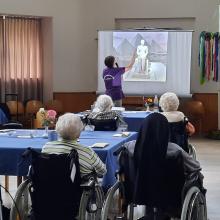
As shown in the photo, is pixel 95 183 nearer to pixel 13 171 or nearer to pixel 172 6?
pixel 13 171

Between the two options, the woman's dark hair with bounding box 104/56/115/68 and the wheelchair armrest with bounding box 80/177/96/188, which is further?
the woman's dark hair with bounding box 104/56/115/68

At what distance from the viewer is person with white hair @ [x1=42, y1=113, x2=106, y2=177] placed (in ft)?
10.9

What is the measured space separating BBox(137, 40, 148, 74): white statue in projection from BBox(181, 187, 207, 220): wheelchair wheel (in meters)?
6.97

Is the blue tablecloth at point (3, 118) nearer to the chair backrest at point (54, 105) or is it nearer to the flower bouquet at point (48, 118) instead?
the flower bouquet at point (48, 118)

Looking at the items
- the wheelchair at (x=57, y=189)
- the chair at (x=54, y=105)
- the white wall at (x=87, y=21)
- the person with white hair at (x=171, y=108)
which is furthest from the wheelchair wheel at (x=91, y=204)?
the white wall at (x=87, y=21)

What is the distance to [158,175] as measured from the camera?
3217 mm

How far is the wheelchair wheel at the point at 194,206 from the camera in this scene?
3082 mm

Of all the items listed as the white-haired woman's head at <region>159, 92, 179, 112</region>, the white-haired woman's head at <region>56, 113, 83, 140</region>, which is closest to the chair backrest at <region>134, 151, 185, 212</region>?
the white-haired woman's head at <region>56, 113, 83, 140</region>

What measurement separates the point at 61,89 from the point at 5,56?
1358mm

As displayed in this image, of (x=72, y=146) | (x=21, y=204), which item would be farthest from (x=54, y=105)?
(x=72, y=146)

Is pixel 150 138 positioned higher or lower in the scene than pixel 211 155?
higher

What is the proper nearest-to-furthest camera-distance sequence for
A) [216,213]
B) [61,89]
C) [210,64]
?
[216,213], [210,64], [61,89]

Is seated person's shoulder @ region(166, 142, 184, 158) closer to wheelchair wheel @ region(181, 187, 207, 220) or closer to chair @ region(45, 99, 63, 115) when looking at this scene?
wheelchair wheel @ region(181, 187, 207, 220)

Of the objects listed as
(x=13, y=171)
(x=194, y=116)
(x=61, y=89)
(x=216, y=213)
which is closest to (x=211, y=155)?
(x=194, y=116)
